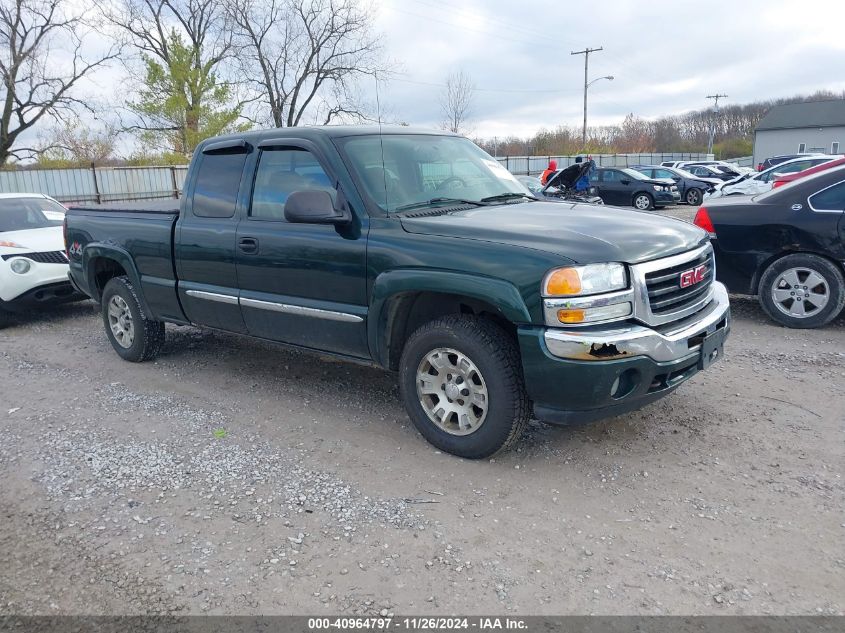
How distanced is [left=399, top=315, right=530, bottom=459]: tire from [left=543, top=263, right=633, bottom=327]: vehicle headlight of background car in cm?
39

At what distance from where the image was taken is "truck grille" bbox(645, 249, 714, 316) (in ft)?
11.8

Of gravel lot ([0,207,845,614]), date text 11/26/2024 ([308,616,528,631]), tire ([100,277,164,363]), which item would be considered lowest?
date text 11/26/2024 ([308,616,528,631])

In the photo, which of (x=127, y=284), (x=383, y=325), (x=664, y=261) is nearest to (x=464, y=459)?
(x=383, y=325)

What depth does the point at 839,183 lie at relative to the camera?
20.9ft

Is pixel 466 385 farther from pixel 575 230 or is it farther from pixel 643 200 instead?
pixel 643 200

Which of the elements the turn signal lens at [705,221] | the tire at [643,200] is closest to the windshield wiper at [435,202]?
the turn signal lens at [705,221]

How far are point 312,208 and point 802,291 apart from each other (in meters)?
4.98

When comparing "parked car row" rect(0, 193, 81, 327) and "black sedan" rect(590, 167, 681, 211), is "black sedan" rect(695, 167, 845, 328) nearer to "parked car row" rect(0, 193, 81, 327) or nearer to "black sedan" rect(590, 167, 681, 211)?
"parked car row" rect(0, 193, 81, 327)

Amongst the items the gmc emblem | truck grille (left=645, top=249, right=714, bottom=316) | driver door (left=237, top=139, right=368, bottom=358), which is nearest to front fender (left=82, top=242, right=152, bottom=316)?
driver door (left=237, top=139, right=368, bottom=358)

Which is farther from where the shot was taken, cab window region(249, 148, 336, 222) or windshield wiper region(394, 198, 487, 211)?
cab window region(249, 148, 336, 222)

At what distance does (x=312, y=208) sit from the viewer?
3990 mm

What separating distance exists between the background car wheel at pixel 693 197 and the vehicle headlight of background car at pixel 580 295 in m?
22.3

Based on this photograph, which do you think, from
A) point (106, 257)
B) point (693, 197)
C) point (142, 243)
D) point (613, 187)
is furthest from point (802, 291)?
point (693, 197)

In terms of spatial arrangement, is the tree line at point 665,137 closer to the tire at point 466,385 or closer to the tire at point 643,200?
the tire at point 643,200
